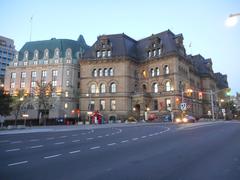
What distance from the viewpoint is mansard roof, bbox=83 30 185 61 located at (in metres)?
62.7

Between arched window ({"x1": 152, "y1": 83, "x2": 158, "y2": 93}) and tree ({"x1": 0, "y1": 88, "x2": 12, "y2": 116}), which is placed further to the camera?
arched window ({"x1": 152, "y1": 83, "x2": 158, "y2": 93})

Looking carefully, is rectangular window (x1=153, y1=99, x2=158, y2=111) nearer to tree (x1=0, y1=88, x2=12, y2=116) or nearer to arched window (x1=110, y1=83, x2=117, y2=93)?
arched window (x1=110, y1=83, x2=117, y2=93)

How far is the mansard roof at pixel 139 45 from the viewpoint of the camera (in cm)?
6266

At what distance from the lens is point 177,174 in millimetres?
6934

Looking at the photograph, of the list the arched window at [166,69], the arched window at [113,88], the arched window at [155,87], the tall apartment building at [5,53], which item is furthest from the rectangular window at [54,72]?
the tall apartment building at [5,53]

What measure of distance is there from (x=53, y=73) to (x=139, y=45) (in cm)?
2856

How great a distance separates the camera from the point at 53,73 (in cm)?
7256

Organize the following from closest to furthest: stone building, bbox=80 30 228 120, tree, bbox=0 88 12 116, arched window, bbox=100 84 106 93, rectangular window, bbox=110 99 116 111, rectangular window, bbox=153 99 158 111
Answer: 1. tree, bbox=0 88 12 116
2. stone building, bbox=80 30 228 120
3. rectangular window, bbox=153 99 158 111
4. rectangular window, bbox=110 99 116 111
5. arched window, bbox=100 84 106 93

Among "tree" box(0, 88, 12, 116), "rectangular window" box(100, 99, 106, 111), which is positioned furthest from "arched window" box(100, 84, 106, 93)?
"tree" box(0, 88, 12, 116)

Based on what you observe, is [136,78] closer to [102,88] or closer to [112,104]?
[102,88]

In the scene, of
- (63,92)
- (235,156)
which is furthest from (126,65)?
(235,156)

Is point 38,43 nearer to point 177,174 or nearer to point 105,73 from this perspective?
point 105,73

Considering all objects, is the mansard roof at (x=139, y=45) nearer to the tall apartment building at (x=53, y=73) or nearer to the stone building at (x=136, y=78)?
the stone building at (x=136, y=78)

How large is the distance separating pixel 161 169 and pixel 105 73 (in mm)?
57614
